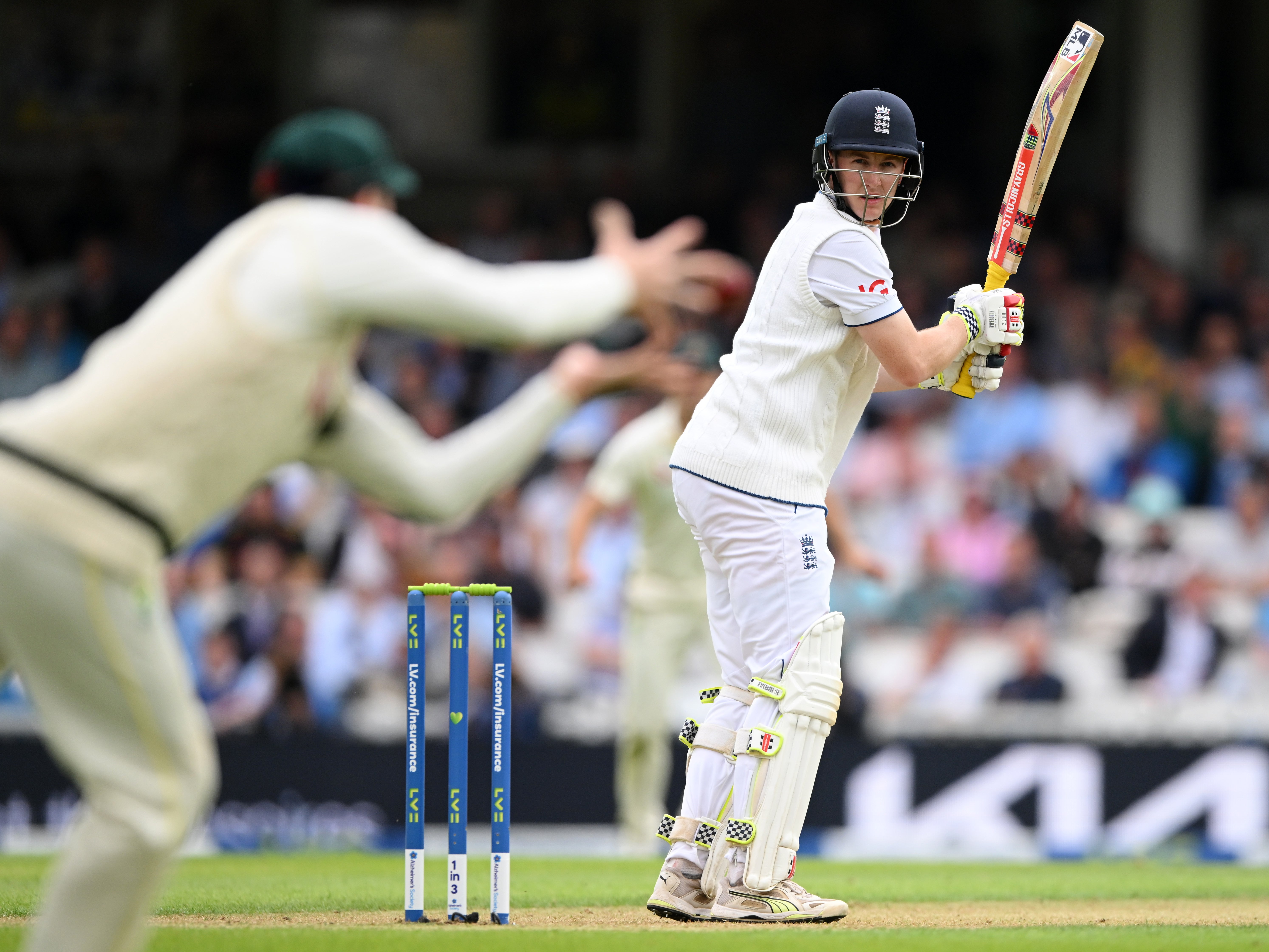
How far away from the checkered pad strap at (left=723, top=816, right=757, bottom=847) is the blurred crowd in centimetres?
616

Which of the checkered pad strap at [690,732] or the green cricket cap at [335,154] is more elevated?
the green cricket cap at [335,154]

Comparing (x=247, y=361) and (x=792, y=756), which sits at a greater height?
(x=247, y=361)

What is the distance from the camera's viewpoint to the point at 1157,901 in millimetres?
6621

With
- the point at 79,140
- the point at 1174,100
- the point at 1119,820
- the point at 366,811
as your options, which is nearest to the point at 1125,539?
the point at 1119,820

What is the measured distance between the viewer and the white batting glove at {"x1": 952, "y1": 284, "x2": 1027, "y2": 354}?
18.6ft

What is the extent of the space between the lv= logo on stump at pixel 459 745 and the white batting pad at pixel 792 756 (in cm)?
75

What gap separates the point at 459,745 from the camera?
17.3ft

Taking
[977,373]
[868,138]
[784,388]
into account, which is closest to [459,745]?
[784,388]

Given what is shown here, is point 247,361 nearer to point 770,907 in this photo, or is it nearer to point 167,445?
point 167,445

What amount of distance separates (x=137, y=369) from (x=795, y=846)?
8.93 feet

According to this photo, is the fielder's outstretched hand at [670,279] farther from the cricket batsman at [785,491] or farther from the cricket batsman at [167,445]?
the cricket batsman at [785,491]

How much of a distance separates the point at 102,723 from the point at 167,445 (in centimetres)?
59

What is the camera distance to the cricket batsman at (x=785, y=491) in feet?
17.5


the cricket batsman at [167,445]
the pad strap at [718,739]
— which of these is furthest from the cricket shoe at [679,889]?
the cricket batsman at [167,445]
